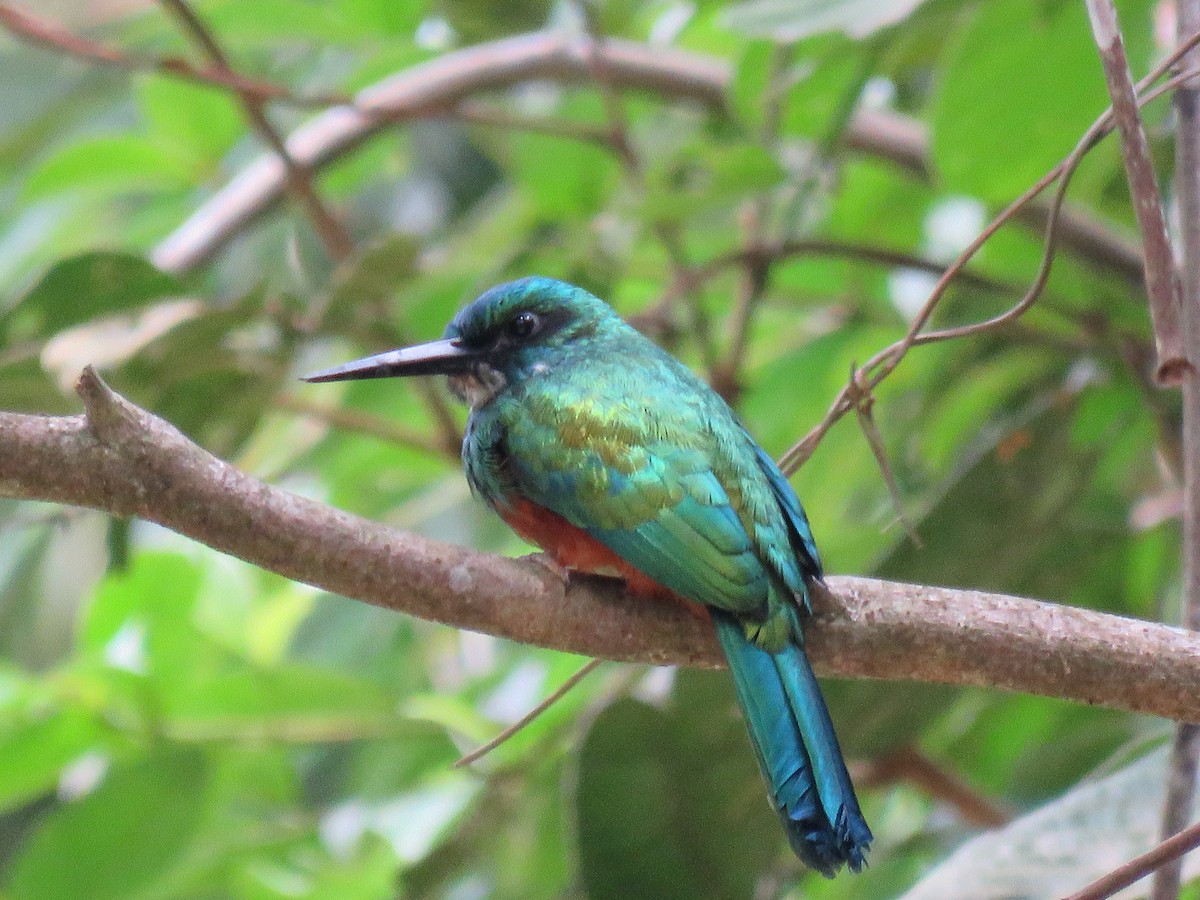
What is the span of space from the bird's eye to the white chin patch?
8 cm

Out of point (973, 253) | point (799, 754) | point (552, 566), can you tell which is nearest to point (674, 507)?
point (552, 566)

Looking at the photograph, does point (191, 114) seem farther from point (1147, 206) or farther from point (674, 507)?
point (1147, 206)

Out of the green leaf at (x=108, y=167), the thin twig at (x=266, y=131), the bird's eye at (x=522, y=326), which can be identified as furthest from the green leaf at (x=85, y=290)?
the green leaf at (x=108, y=167)

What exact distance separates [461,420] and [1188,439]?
1.66 meters

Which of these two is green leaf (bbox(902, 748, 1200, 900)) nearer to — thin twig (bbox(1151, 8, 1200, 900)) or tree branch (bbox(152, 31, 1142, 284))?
thin twig (bbox(1151, 8, 1200, 900))

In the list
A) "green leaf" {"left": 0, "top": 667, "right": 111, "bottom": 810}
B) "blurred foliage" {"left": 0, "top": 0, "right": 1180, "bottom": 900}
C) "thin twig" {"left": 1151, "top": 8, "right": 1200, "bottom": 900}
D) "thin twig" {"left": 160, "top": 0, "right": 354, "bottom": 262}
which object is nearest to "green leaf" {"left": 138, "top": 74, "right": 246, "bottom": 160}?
"blurred foliage" {"left": 0, "top": 0, "right": 1180, "bottom": 900}

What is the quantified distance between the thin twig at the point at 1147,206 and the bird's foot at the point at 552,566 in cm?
56

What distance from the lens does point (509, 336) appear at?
2076 mm

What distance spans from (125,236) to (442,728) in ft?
5.05

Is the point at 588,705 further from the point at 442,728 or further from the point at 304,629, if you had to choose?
the point at 304,629

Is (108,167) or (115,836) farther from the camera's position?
(108,167)

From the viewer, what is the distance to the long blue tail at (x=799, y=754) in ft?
4.34

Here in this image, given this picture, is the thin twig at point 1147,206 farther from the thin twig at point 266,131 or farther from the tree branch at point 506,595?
the thin twig at point 266,131

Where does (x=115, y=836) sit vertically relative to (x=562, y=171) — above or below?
below
